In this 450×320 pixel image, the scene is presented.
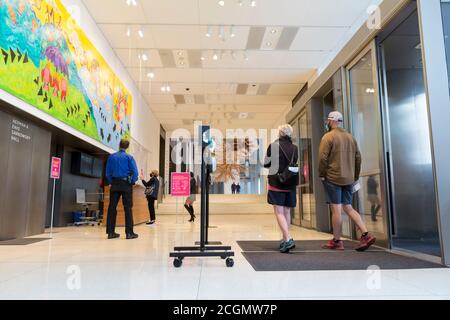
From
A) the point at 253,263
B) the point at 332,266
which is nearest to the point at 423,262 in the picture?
the point at 332,266

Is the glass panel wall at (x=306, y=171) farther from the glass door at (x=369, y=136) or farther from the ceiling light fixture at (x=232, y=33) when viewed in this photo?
the ceiling light fixture at (x=232, y=33)

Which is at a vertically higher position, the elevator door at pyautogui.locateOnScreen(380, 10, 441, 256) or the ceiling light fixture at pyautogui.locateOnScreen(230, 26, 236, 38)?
the ceiling light fixture at pyautogui.locateOnScreen(230, 26, 236, 38)

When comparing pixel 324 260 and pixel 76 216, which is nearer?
pixel 324 260

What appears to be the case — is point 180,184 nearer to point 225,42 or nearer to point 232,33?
point 225,42

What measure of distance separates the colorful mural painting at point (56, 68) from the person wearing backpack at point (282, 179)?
10.6ft

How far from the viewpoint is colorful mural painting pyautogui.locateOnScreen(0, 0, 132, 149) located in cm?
388

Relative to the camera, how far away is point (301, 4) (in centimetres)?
587

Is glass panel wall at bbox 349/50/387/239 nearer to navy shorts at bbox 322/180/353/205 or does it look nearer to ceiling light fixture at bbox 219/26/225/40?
navy shorts at bbox 322/180/353/205

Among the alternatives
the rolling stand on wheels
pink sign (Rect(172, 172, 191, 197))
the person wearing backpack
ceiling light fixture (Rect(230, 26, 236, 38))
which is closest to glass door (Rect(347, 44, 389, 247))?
the person wearing backpack

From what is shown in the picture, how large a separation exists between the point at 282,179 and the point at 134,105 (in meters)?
7.25

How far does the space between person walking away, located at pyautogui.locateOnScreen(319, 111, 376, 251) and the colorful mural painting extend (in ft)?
12.6

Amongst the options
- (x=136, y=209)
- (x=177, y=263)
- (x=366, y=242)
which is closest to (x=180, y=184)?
(x=136, y=209)

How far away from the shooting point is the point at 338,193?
3527 mm
